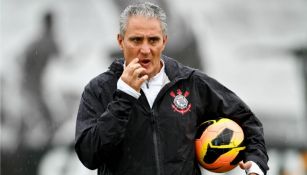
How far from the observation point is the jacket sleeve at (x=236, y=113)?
481 cm

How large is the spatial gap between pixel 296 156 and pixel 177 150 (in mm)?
7801

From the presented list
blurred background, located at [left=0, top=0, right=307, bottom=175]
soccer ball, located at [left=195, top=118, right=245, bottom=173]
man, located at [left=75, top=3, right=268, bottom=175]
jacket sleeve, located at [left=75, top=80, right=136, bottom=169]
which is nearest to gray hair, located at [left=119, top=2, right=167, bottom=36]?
man, located at [left=75, top=3, right=268, bottom=175]

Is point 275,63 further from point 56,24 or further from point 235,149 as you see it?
point 235,149

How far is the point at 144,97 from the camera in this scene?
464 centimetres

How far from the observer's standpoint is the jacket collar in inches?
186

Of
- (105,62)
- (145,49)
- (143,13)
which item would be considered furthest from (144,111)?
(105,62)

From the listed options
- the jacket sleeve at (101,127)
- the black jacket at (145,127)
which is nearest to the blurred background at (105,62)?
the black jacket at (145,127)

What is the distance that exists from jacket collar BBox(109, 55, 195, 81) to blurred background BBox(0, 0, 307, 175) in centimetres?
717

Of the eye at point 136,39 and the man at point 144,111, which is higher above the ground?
the eye at point 136,39

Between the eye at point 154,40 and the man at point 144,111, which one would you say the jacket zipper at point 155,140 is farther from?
the eye at point 154,40

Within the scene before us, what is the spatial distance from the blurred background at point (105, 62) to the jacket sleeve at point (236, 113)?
23.3ft

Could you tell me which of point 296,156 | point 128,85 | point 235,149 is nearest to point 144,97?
point 128,85

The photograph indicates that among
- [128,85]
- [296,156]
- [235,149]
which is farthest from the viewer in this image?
[296,156]

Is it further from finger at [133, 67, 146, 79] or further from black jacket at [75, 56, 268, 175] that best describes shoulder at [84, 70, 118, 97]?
finger at [133, 67, 146, 79]
